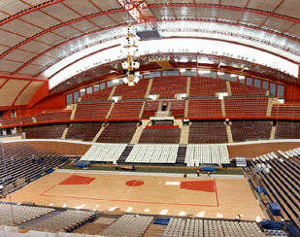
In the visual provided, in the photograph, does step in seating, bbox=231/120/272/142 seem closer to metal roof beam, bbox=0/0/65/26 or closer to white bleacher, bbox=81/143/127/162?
white bleacher, bbox=81/143/127/162

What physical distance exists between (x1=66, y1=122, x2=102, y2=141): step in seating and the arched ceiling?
10706mm

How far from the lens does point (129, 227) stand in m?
9.28

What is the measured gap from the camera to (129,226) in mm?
9469

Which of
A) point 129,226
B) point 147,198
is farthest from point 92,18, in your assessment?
point 129,226

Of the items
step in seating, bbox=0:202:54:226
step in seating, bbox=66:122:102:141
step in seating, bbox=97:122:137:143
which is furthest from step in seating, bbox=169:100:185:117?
step in seating, bbox=0:202:54:226

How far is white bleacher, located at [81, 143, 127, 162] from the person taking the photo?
2488 centimetres

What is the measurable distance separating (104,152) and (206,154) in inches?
476

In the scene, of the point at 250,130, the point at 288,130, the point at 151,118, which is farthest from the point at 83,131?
the point at 288,130

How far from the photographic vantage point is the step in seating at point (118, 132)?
28.6 metres

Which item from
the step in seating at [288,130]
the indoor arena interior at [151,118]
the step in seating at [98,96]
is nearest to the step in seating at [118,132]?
the indoor arena interior at [151,118]

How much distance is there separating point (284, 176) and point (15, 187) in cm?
2161

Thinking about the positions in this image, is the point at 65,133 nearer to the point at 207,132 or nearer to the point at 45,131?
the point at 45,131

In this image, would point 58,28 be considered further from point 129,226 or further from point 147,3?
point 129,226

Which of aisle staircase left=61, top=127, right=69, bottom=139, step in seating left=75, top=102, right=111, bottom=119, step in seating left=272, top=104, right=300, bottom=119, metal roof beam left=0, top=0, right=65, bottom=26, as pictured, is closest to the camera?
metal roof beam left=0, top=0, right=65, bottom=26
